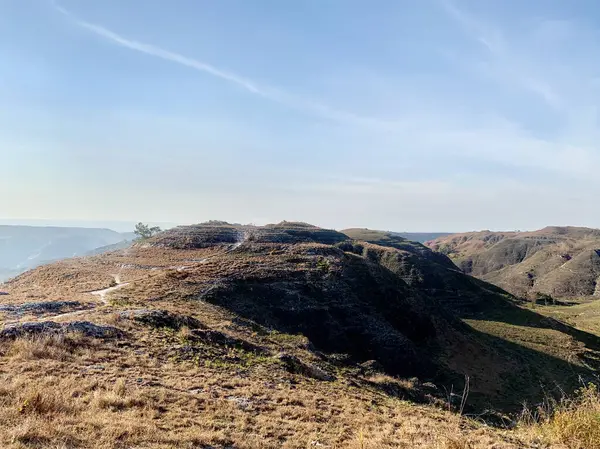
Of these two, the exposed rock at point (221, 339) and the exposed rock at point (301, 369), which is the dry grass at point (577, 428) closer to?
the exposed rock at point (301, 369)

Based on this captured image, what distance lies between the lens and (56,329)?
42.7 feet

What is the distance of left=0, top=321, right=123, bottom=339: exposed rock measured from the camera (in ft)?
40.2

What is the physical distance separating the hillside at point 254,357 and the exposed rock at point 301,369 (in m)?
0.10

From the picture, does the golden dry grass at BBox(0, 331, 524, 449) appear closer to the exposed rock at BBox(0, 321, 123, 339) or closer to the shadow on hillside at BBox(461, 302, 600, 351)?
the exposed rock at BBox(0, 321, 123, 339)

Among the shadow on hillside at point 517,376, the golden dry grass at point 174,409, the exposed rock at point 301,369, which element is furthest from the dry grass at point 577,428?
the shadow on hillside at point 517,376

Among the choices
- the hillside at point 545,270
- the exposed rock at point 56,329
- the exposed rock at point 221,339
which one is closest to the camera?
the exposed rock at point 56,329

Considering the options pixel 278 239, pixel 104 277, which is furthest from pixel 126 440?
pixel 278 239

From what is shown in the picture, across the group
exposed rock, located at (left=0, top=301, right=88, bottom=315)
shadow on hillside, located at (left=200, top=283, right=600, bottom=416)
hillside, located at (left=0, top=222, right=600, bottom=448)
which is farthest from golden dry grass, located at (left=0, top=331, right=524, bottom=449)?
shadow on hillside, located at (left=200, top=283, right=600, bottom=416)

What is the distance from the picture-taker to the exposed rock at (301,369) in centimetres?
1564

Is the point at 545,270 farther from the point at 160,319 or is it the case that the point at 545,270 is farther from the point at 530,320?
the point at 160,319

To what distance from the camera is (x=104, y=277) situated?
35.3m

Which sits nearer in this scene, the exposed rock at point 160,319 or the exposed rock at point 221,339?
the exposed rock at point 221,339

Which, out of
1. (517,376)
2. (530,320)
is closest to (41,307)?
(517,376)

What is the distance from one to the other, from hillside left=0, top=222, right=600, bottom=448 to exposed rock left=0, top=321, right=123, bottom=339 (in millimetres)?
85
